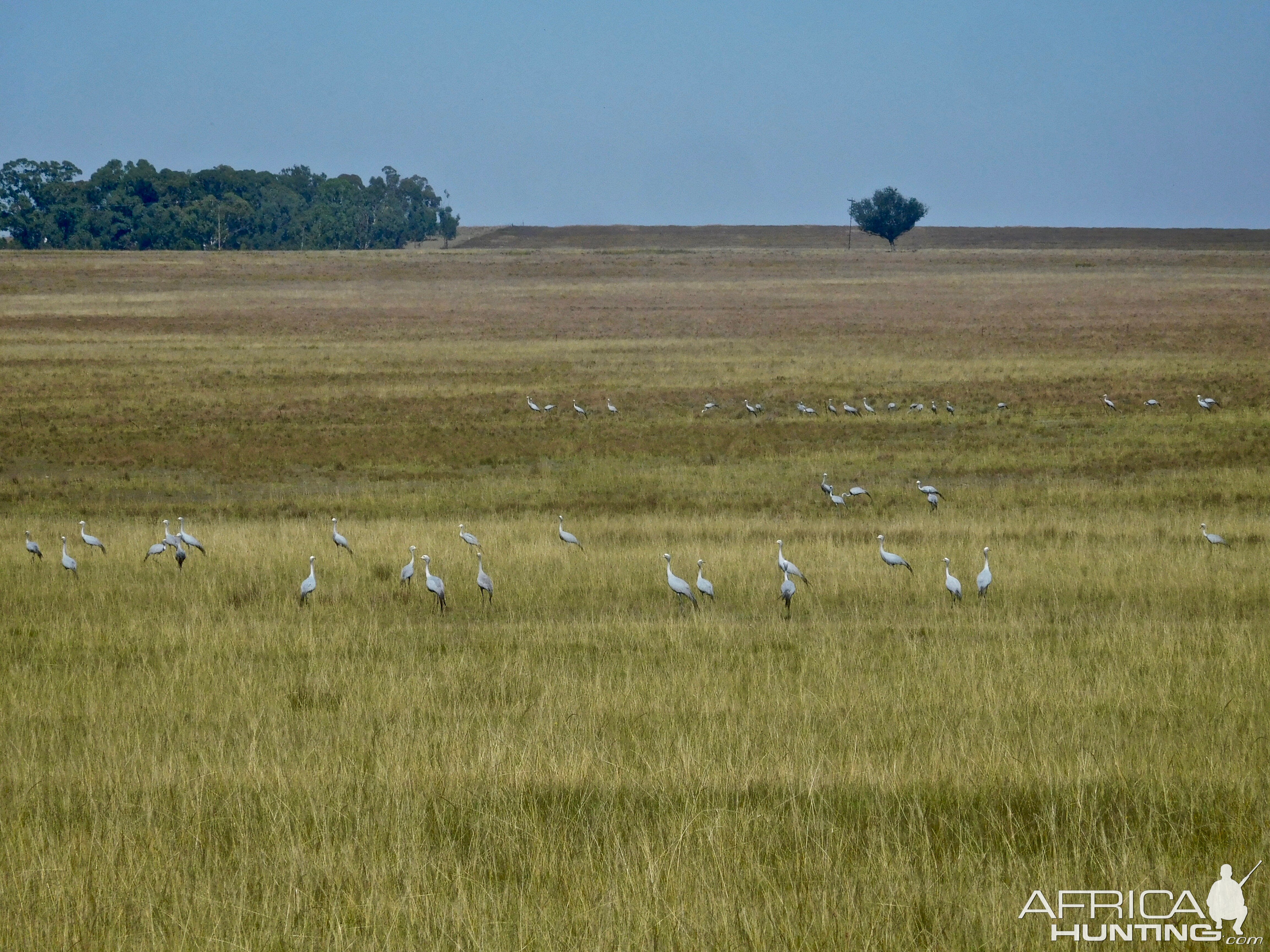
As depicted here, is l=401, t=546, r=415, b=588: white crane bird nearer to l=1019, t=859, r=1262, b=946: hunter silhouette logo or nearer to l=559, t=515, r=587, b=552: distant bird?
l=559, t=515, r=587, b=552: distant bird

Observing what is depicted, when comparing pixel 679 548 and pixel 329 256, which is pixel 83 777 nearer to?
pixel 679 548

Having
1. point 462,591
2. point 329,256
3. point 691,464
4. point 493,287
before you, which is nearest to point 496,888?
point 462,591

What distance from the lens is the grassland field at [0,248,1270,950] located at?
6.80 m

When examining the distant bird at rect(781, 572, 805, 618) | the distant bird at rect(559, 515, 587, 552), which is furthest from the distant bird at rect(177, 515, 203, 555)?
the distant bird at rect(781, 572, 805, 618)

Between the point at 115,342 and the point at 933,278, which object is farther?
the point at 933,278

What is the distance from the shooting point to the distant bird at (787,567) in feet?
50.3

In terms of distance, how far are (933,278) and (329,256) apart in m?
57.0

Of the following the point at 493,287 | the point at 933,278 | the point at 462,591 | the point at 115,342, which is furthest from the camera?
the point at 933,278

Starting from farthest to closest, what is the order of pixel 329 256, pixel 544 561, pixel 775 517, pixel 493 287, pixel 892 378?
1. pixel 329 256
2. pixel 493 287
3. pixel 892 378
4. pixel 775 517
5. pixel 544 561

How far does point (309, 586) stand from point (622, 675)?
193 inches

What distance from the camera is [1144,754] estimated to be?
29.0ft

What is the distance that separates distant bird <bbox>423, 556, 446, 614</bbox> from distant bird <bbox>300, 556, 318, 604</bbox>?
1.26m

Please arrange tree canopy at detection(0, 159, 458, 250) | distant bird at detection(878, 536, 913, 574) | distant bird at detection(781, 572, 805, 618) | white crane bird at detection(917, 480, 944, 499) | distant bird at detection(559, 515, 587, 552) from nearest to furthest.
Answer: distant bird at detection(781, 572, 805, 618)
distant bird at detection(878, 536, 913, 574)
distant bird at detection(559, 515, 587, 552)
white crane bird at detection(917, 480, 944, 499)
tree canopy at detection(0, 159, 458, 250)

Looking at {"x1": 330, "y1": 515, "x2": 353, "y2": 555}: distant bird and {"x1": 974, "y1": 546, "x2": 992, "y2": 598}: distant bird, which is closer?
{"x1": 974, "y1": 546, "x2": 992, "y2": 598}: distant bird
